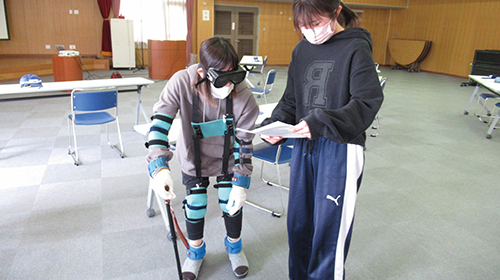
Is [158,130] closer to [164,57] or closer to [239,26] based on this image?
[164,57]

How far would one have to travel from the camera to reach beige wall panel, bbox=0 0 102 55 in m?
9.54

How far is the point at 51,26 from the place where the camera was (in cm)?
998

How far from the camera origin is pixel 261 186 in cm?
306

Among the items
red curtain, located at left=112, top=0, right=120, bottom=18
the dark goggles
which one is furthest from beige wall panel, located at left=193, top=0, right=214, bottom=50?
the dark goggles

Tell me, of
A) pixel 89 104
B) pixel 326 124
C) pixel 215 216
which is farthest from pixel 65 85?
pixel 326 124

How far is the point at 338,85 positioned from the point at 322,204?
0.50m

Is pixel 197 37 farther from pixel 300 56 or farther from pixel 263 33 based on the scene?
pixel 300 56

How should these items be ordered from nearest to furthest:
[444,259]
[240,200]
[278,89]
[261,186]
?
[240,200]
[444,259]
[261,186]
[278,89]

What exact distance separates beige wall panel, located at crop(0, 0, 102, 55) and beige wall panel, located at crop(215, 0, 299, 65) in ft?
17.3

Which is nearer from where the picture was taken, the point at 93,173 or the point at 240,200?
the point at 240,200

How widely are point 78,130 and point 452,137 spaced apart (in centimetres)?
525

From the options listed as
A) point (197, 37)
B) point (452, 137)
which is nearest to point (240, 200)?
point (452, 137)

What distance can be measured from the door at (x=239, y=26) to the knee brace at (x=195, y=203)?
36.4 feet

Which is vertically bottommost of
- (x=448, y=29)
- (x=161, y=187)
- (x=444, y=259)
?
(x=444, y=259)
